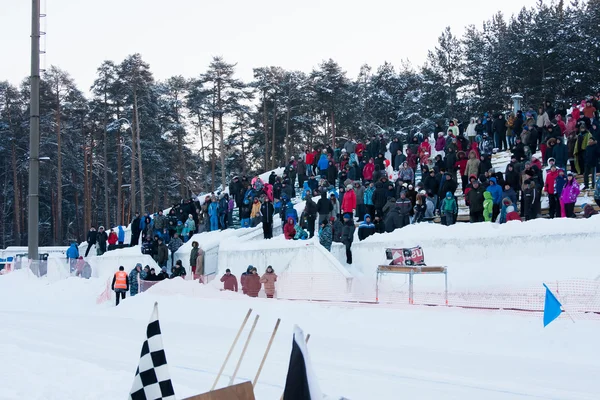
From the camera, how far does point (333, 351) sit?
11633 millimetres

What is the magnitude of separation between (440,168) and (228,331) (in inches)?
390

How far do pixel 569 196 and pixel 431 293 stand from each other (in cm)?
445

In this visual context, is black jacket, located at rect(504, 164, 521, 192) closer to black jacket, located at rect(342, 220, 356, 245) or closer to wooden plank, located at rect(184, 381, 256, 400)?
black jacket, located at rect(342, 220, 356, 245)

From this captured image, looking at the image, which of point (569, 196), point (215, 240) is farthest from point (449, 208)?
point (215, 240)

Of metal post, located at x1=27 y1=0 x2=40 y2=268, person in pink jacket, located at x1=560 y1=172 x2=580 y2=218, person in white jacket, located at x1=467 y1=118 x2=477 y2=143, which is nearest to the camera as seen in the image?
person in pink jacket, located at x1=560 y1=172 x2=580 y2=218

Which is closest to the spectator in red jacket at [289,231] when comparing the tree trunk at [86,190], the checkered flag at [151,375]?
the checkered flag at [151,375]

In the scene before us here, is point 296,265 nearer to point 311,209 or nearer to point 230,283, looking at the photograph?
point 230,283

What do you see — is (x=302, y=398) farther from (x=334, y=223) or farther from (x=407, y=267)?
(x=334, y=223)

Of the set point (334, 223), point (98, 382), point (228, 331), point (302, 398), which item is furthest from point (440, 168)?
point (302, 398)

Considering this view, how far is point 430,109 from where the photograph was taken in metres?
54.9

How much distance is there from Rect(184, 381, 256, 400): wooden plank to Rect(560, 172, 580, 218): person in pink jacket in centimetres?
1421

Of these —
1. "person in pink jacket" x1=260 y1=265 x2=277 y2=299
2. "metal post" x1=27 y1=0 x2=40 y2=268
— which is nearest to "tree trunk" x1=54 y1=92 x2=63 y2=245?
"metal post" x1=27 y1=0 x2=40 y2=268

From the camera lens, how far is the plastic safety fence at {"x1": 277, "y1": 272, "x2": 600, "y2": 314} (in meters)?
13.1

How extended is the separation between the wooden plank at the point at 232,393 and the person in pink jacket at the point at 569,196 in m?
14.2
